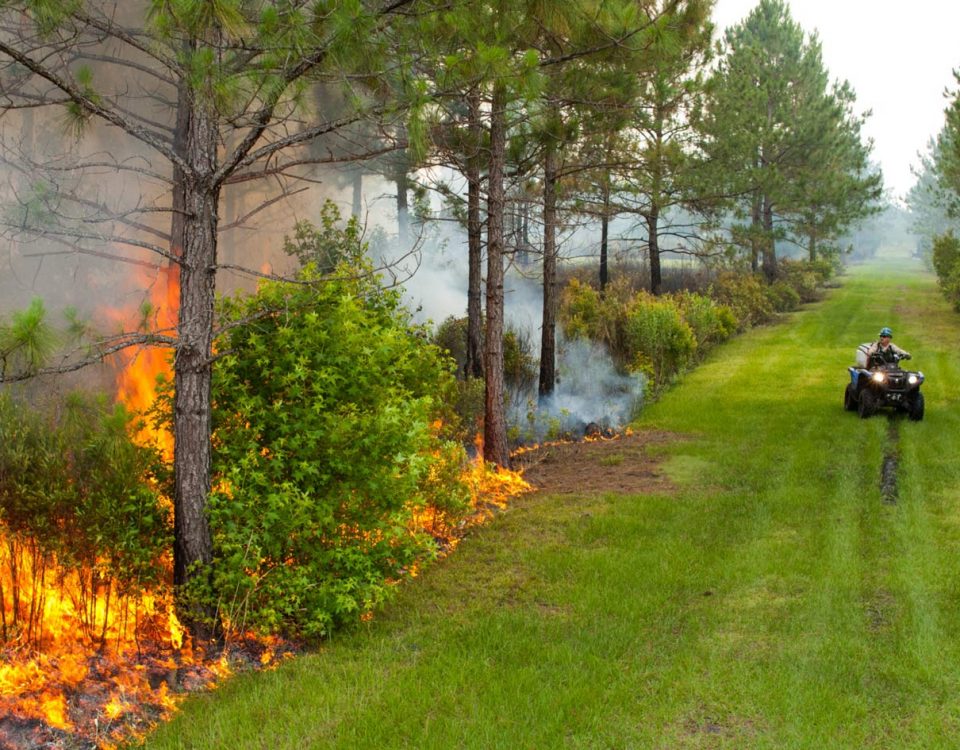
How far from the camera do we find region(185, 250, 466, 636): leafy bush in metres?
6.12

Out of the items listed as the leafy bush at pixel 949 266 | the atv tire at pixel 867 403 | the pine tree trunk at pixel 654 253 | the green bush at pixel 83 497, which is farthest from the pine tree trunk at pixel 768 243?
the green bush at pixel 83 497

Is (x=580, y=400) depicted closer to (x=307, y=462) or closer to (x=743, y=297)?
(x=307, y=462)

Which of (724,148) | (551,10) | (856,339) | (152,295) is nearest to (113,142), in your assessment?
(152,295)

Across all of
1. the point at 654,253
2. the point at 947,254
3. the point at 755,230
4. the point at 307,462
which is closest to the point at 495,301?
the point at 307,462

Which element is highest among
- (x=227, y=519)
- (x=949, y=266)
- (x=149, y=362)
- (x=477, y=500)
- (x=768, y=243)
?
(x=768, y=243)

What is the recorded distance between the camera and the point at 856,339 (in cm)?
2569

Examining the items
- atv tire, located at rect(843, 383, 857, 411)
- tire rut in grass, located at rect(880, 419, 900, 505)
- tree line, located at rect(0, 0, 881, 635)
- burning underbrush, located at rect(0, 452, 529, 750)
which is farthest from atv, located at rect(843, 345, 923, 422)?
burning underbrush, located at rect(0, 452, 529, 750)

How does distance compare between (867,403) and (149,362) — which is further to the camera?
(149,362)

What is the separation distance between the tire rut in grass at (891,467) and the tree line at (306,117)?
192 inches

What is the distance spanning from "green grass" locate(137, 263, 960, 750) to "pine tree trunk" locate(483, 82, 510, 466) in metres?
1.68

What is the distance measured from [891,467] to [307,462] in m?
8.26

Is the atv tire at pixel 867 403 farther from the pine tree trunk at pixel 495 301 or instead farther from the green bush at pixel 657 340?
the pine tree trunk at pixel 495 301

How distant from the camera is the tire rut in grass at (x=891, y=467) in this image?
9.91 meters

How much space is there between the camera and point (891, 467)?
11141 millimetres
